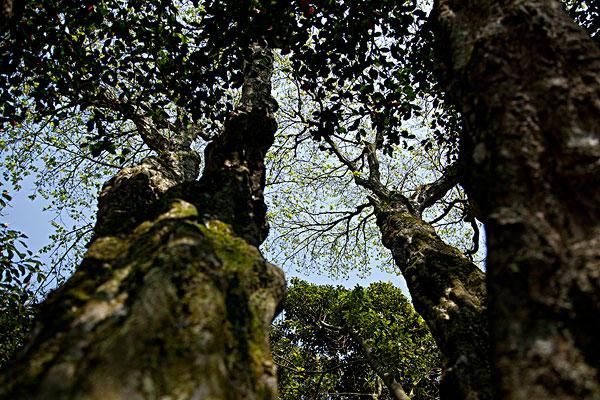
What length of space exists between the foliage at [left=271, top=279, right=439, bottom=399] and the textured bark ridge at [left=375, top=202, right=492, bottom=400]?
516 centimetres

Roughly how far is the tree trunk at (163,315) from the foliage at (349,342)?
7.93m

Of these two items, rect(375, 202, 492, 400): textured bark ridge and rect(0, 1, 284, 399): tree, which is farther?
rect(375, 202, 492, 400): textured bark ridge

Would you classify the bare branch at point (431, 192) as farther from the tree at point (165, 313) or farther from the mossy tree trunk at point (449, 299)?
the tree at point (165, 313)

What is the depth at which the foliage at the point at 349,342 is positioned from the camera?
10367 mm

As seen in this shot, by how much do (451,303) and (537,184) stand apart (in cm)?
232

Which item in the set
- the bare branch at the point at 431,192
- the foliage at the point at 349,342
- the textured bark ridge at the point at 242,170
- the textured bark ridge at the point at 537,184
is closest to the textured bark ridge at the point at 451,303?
the textured bark ridge at the point at 537,184

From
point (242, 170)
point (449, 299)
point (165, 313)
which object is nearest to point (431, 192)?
point (449, 299)

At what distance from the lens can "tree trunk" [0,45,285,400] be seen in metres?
1.17

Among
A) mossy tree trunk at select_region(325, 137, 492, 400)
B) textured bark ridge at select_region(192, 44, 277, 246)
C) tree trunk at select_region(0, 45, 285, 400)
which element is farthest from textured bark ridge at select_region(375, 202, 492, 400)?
textured bark ridge at select_region(192, 44, 277, 246)

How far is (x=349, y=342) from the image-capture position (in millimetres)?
13242

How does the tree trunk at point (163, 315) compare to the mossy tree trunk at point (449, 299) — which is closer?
the tree trunk at point (163, 315)

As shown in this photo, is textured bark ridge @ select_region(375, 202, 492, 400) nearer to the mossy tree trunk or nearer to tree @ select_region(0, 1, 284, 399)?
the mossy tree trunk

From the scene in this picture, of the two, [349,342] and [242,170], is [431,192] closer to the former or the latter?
[242,170]

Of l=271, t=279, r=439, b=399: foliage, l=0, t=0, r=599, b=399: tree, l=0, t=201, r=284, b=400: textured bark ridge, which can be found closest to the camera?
l=0, t=201, r=284, b=400: textured bark ridge
